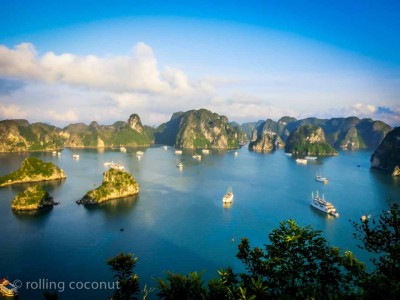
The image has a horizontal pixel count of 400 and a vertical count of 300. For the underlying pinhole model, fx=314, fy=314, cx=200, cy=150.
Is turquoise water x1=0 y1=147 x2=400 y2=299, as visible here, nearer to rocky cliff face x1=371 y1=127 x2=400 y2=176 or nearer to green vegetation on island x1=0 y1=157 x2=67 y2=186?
green vegetation on island x1=0 y1=157 x2=67 y2=186

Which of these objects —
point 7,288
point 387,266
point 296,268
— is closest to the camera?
point 387,266

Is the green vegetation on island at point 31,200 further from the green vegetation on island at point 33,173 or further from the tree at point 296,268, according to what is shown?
the tree at point 296,268

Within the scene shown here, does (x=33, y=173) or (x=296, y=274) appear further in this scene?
(x=33, y=173)

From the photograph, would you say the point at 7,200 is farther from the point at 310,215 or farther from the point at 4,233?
the point at 310,215

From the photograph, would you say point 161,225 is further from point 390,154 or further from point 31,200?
point 390,154

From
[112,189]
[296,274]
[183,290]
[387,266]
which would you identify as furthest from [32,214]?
[387,266]

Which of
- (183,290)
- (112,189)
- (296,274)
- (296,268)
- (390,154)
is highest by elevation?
(390,154)
